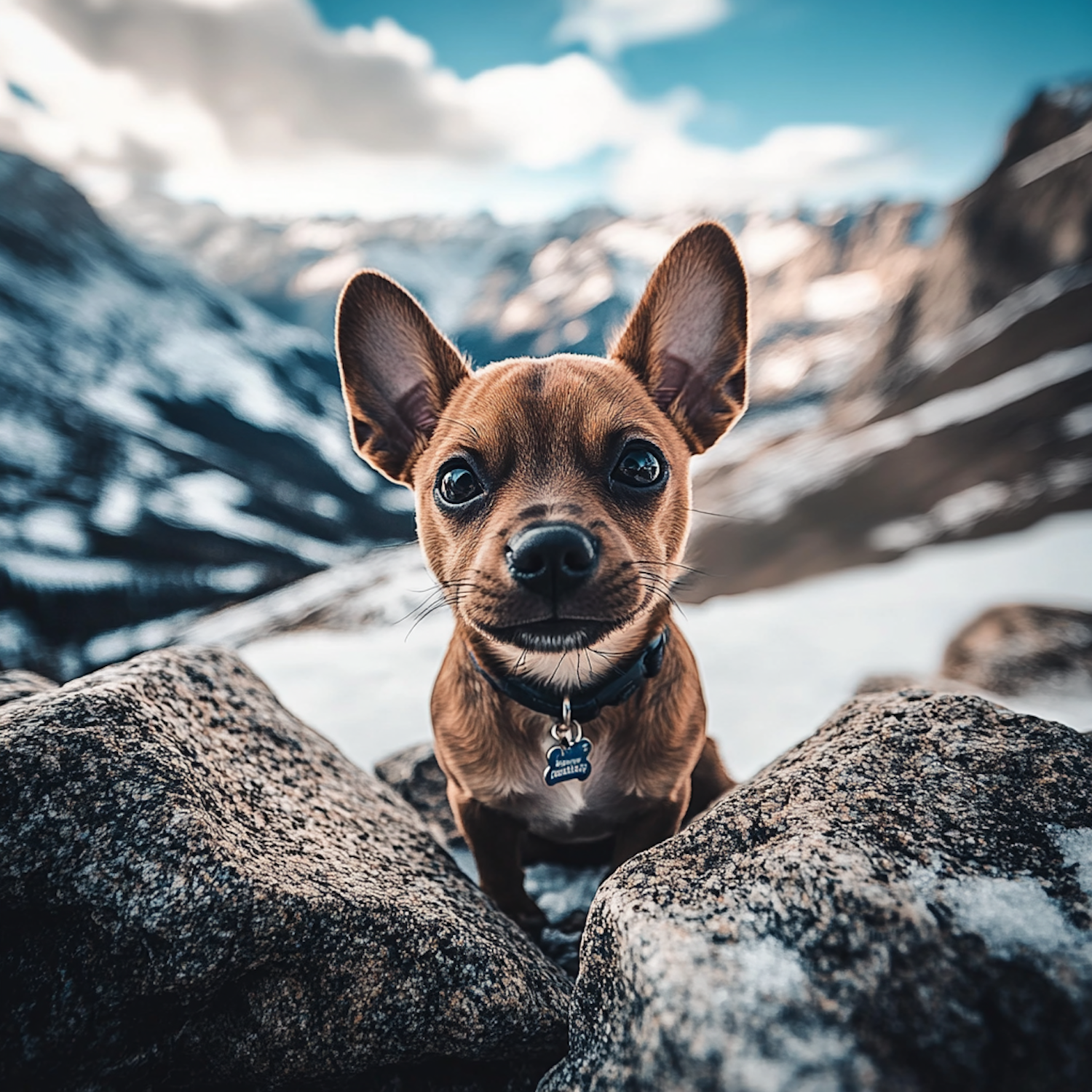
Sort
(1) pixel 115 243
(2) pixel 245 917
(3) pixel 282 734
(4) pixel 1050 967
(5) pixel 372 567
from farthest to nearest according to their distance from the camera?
1. (1) pixel 115 243
2. (5) pixel 372 567
3. (3) pixel 282 734
4. (2) pixel 245 917
5. (4) pixel 1050 967

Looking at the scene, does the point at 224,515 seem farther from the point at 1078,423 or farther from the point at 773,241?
the point at 773,241

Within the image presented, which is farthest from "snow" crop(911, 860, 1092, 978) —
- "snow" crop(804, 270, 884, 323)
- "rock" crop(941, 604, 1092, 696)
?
"snow" crop(804, 270, 884, 323)

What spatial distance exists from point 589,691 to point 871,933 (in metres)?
1.03

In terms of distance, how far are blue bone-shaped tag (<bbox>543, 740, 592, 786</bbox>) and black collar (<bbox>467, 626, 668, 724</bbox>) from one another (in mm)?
98

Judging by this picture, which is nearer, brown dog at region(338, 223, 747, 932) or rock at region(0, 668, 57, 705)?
brown dog at region(338, 223, 747, 932)

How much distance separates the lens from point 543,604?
4.99 ft

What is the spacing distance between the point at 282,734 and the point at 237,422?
62.1 feet

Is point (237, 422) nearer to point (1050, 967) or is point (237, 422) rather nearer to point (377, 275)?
point (377, 275)

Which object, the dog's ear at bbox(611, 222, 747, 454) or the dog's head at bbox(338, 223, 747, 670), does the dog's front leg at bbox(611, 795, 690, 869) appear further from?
the dog's ear at bbox(611, 222, 747, 454)

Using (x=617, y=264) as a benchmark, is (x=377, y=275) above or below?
below

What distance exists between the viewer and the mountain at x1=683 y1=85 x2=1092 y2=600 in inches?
336

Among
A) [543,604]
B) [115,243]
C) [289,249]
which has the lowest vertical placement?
[543,604]

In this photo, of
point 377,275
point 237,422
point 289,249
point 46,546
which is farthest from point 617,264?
point 377,275

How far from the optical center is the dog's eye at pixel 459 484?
1.88 metres
